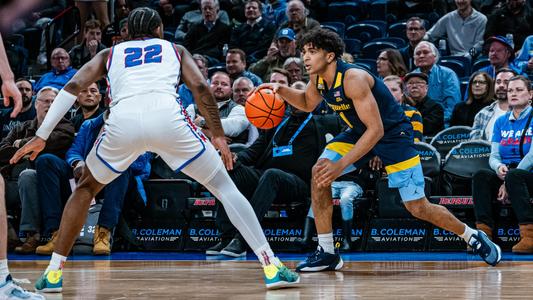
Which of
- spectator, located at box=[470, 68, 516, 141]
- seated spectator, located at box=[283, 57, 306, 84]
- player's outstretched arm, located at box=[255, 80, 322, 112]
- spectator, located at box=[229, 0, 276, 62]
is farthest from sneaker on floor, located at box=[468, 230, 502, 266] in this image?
spectator, located at box=[229, 0, 276, 62]

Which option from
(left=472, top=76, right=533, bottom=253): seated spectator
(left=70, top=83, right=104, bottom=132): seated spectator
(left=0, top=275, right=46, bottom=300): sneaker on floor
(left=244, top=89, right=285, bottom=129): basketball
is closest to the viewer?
(left=0, top=275, right=46, bottom=300): sneaker on floor

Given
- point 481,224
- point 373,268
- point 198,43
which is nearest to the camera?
point 373,268

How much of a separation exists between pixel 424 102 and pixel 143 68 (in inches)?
184

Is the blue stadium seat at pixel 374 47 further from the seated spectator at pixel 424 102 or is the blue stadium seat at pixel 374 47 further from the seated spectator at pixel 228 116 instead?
the seated spectator at pixel 228 116

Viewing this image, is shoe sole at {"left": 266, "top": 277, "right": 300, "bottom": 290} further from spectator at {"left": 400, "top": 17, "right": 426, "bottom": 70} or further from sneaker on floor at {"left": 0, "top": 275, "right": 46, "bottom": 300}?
spectator at {"left": 400, "top": 17, "right": 426, "bottom": 70}

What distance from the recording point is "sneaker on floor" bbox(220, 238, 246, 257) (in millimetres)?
7629

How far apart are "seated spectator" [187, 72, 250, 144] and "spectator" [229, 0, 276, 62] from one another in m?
2.97

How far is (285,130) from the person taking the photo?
27.2 ft

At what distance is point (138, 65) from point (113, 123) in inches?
16.3

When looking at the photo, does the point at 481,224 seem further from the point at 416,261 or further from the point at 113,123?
the point at 113,123

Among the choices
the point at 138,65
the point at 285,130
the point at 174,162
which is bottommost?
the point at 285,130

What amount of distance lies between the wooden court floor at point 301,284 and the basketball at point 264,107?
120 cm

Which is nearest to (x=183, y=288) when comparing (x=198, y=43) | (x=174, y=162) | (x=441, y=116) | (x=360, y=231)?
(x=174, y=162)

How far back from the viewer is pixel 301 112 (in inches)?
324
